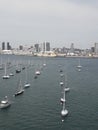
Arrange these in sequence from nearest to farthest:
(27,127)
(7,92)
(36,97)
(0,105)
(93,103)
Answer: (27,127) < (0,105) < (93,103) < (36,97) < (7,92)

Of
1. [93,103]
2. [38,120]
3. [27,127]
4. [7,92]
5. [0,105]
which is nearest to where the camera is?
[27,127]

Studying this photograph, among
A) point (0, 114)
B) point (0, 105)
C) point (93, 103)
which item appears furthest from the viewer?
point (93, 103)

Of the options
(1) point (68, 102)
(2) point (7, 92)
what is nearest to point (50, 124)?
(1) point (68, 102)

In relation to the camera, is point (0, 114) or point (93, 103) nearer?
point (0, 114)

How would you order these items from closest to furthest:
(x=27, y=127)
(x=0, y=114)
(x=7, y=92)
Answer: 1. (x=27, y=127)
2. (x=0, y=114)
3. (x=7, y=92)

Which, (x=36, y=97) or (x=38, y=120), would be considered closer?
(x=38, y=120)

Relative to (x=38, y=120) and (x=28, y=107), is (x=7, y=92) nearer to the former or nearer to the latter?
(x=28, y=107)

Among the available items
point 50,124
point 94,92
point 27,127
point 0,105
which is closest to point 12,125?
point 27,127

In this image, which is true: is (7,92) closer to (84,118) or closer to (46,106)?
(46,106)
